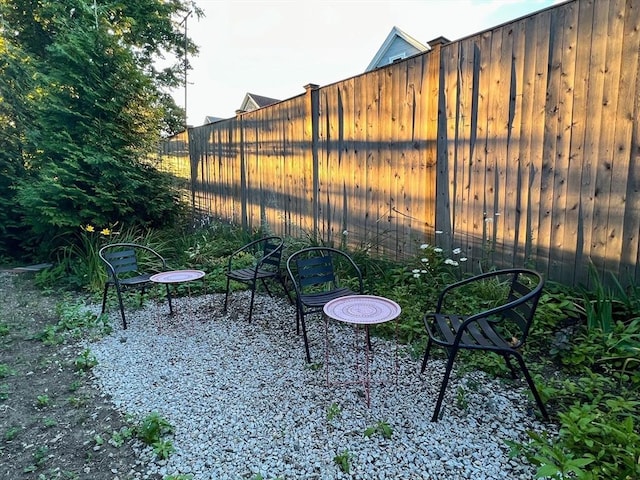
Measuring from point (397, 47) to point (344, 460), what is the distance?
13887 millimetres

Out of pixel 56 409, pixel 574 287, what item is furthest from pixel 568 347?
pixel 56 409

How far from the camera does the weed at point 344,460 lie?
1.62 metres

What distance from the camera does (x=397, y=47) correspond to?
12836 mm

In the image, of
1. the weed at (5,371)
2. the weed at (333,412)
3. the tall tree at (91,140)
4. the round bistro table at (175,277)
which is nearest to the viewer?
the weed at (333,412)

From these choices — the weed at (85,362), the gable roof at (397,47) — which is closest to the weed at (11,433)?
the weed at (85,362)

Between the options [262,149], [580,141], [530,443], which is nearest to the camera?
[530,443]

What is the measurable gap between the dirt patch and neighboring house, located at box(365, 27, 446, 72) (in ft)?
39.8

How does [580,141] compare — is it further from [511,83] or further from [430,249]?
[430,249]

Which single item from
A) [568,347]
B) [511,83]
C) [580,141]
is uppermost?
[511,83]

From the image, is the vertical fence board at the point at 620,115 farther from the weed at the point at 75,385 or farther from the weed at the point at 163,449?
the weed at the point at 75,385

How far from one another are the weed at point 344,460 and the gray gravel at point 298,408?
0.06 feet

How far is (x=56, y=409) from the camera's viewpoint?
7.15 feet

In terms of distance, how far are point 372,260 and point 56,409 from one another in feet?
9.43

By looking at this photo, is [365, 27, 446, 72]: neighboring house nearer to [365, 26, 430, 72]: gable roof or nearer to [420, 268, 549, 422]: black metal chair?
[365, 26, 430, 72]: gable roof
